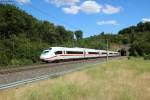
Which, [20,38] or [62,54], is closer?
[62,54]

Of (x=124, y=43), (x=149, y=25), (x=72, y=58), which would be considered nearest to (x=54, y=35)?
(x=72, y=58)

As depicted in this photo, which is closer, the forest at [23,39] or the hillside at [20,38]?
the hillside at [20,38]

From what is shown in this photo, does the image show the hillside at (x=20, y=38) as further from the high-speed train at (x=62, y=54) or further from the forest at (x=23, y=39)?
the high-speed train at (x=62, y=54)

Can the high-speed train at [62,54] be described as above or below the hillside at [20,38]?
below

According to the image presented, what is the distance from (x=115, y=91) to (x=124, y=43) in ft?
476

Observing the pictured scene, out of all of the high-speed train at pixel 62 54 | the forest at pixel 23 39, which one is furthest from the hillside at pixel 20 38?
the high-speed train at pixel 62 54

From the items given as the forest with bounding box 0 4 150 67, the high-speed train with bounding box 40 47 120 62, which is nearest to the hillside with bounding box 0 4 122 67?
the forest with bounding box 0 4 150 67

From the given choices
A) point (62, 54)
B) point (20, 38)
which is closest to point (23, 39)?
point (20, 38)

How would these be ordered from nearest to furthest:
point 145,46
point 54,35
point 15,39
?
point 15,39 → point 145,46 → point 54,35

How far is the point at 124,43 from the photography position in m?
159

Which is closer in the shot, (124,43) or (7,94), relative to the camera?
(7,94)

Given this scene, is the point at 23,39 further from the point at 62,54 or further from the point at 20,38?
the point at 62,54

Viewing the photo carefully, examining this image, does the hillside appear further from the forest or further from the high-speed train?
the high-speed train

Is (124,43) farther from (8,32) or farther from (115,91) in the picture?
(115,91)
